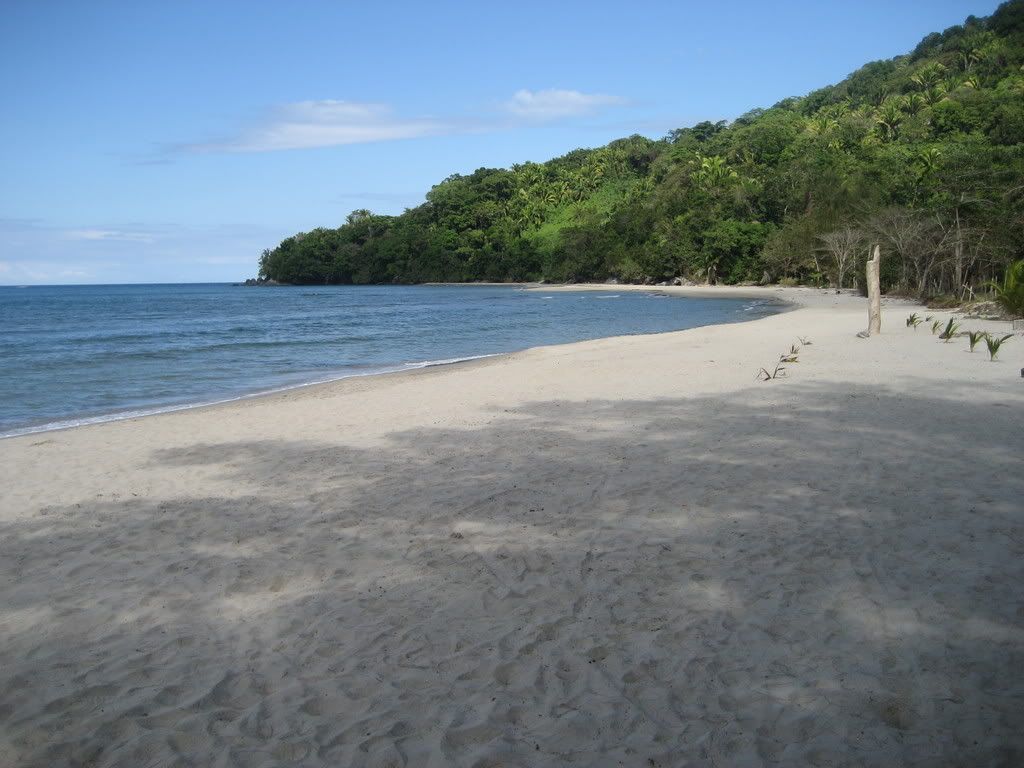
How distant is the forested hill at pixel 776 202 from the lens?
33.8 meters

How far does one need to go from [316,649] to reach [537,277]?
106309mm

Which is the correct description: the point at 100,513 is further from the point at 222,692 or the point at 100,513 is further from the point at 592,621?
the point at 592,621

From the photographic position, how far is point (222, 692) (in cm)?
362

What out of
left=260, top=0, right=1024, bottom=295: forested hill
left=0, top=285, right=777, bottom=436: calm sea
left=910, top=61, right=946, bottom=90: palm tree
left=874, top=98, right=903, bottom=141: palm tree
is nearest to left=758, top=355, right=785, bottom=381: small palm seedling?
left=0, top=285, right=777, bottom=436: calm sea

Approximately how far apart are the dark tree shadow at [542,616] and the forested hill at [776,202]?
24468mm

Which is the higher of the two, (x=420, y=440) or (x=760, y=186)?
(x=760, y=186)

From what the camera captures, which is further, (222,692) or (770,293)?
(770,293)

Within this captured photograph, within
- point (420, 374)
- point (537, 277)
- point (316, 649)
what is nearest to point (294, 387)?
point (420, 374)

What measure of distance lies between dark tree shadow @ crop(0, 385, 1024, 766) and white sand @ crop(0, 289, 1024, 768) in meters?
0.02

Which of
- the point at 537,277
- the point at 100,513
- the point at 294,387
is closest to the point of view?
the point at 100,513

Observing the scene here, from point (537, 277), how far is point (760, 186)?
3976 centimetres

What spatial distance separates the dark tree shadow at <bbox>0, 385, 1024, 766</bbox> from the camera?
3201 millimetres

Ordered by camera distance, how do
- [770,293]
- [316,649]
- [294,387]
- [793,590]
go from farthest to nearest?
1. [770,293]
2. [294,387]
3. [793,590]
4. [316,649]

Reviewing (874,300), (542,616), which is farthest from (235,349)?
(542,616)
